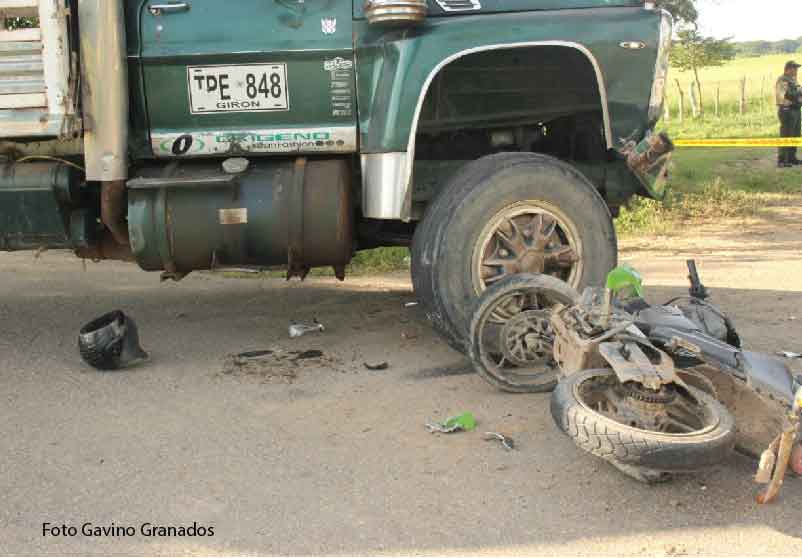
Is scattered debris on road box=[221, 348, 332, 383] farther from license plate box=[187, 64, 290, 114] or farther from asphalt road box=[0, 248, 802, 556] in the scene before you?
license plate box=[187, 64, 290, 114]

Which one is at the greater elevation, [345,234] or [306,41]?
[306,41]

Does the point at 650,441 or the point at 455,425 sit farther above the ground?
the point at 650,441

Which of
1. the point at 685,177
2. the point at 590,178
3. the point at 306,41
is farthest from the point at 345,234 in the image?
the point at 685,177

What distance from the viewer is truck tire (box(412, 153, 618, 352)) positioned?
189 inches

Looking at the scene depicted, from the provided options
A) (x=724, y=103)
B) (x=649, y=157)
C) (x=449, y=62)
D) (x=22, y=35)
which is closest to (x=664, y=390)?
(x=649, y=157)

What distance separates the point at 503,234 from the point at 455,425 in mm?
1298

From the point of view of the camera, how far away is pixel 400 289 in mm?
7098

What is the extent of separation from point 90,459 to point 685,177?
11.7 metres

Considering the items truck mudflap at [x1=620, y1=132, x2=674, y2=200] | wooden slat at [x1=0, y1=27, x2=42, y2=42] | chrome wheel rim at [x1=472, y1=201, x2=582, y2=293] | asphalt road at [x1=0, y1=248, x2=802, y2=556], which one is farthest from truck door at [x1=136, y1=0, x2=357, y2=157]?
truck mudflap at [x1=620, y1=132, x2=674, y2=200]

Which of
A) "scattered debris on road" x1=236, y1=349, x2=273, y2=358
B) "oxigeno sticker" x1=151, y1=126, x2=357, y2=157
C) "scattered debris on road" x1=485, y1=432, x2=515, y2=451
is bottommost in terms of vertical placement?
"scattered debris on road" x1=236, y1=349, x2=273, y2=358

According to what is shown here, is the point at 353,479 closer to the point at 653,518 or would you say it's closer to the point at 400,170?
the point at 653,518

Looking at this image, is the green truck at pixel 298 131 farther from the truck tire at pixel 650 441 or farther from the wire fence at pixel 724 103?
the wire fence at pixel 724 103

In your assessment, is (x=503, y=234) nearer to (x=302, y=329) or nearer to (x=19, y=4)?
(x=302, y=329)

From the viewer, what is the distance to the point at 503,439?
3869mm
